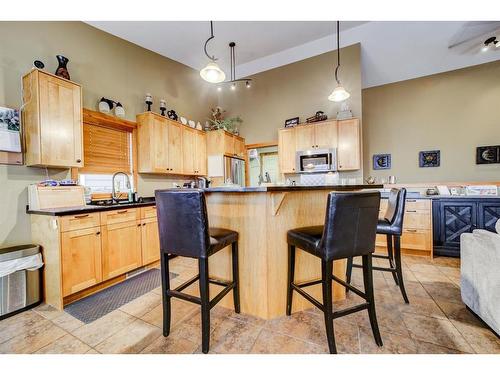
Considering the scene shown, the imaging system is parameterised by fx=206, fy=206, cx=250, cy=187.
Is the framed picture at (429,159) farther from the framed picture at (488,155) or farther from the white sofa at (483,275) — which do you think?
the white sofa at (483,275)

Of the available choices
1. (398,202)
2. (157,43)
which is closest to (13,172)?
(157,43)

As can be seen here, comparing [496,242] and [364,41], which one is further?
[364,41]

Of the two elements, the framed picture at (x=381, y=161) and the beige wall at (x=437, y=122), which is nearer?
the beige wall at (x=437, y=122)

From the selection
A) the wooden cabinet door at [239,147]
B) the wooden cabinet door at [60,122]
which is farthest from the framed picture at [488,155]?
the wooden cabinet door at [60,122]

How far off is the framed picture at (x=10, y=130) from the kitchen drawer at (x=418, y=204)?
17.0 ft

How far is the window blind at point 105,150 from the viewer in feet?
9.46

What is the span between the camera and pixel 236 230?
5.90 feet

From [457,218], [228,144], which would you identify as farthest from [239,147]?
[457,218]

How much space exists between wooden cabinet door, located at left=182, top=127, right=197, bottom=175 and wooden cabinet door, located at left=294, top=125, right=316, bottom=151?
2.06 metres

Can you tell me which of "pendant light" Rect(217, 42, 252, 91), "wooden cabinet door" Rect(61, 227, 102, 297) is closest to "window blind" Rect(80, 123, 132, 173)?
"wooden cabinet door" Rect(61, 227, 102, 297)

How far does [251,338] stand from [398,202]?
5.84 feet
